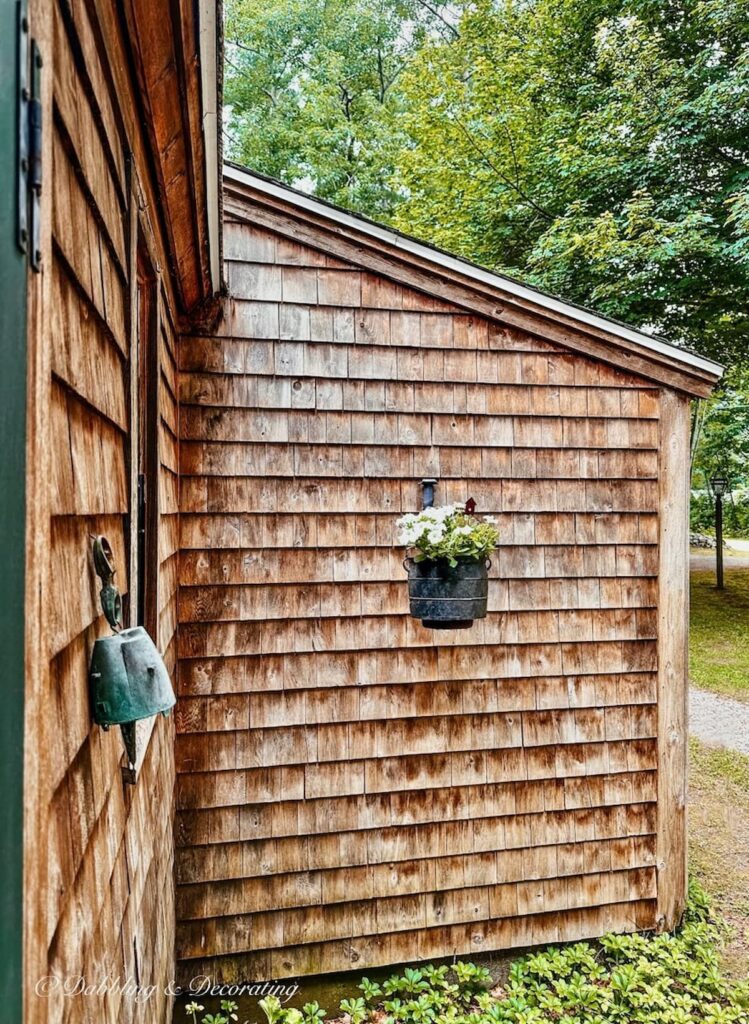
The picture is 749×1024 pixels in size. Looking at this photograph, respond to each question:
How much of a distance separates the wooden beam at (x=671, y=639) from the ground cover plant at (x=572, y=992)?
0.69ft

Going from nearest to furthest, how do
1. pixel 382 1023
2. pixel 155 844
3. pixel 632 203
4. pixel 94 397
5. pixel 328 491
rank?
pixel 94 397
pixel 155 844
pixel 382 1023
pixel 328 491
pixel 632 203

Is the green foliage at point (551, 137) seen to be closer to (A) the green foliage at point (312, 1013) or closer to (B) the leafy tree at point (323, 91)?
(B) the leafy tree at point (323, 91)

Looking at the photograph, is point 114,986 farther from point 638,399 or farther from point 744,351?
point 744,351

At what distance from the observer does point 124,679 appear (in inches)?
36.6

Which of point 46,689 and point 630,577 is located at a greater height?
point 46,689

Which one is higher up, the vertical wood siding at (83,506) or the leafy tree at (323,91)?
the leafy tree at (323,91)

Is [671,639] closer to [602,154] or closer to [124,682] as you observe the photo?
[124,682]

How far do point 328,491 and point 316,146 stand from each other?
383 inches

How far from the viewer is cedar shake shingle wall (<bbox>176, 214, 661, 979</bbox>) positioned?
2.77 metres

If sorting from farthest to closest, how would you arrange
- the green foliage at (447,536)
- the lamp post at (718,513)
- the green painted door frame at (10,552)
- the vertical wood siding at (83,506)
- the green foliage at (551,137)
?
the lamp post at (718,513)
the green foliage at (551,137)
the green foliage at (447,536)
the vertical wood siding at (83,506)
the green painted door frame at (10,552)

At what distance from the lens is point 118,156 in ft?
3.93

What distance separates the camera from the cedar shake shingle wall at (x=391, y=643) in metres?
2.77

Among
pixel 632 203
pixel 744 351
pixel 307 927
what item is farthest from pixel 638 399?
pixel 744 351

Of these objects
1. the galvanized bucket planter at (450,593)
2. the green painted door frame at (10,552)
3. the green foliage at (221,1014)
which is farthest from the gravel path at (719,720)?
the green painted door frame at (10,552)
